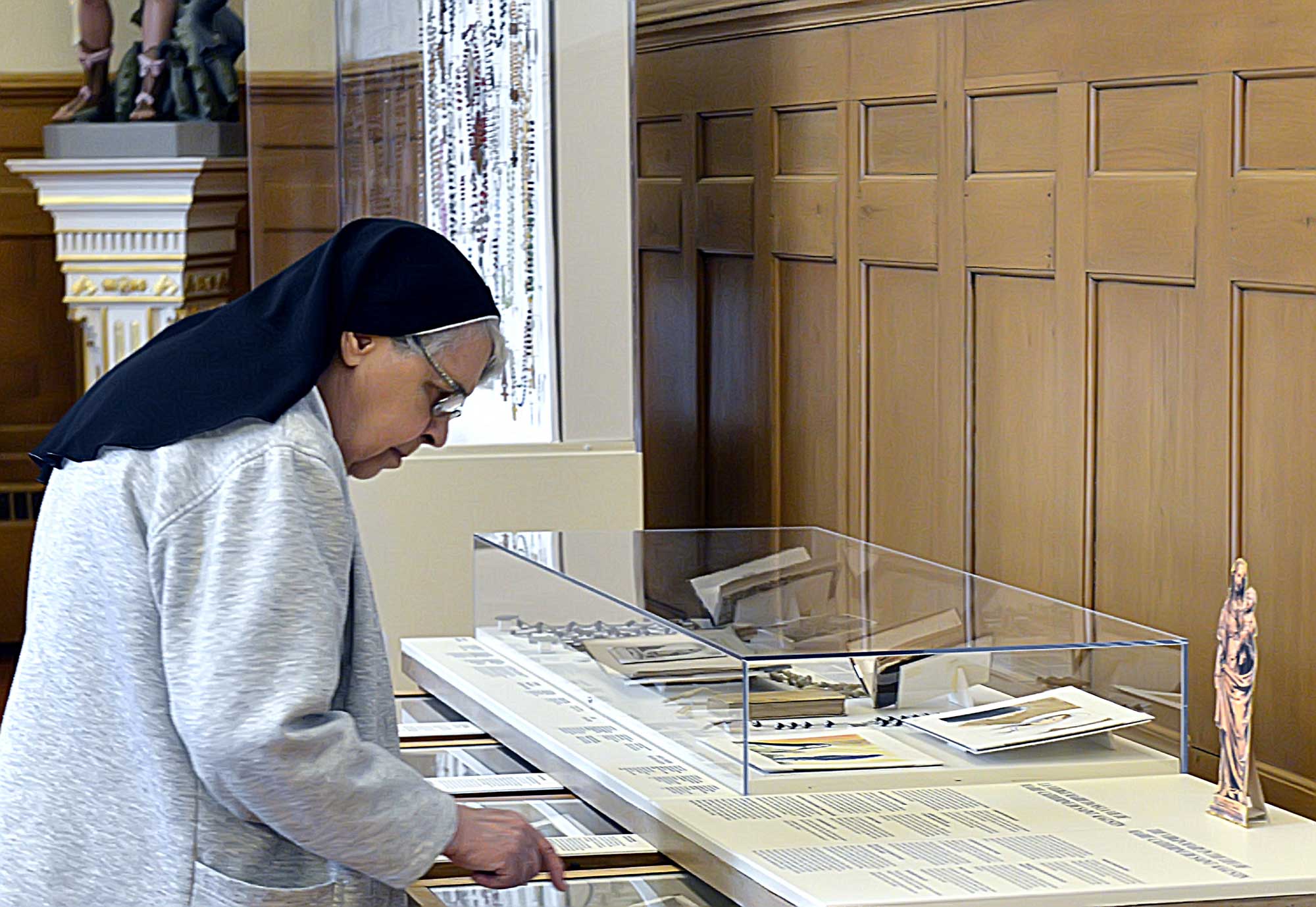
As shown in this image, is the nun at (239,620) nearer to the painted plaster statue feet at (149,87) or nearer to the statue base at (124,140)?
the statue base at (124,140)

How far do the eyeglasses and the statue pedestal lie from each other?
3866mm

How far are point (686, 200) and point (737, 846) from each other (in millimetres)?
2975

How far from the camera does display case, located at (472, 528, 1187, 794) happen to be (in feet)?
7.20

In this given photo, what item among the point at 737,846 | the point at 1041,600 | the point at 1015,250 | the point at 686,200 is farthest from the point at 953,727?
the point at 686,200

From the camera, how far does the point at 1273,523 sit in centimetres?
266

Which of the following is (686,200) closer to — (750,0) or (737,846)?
(750,0)

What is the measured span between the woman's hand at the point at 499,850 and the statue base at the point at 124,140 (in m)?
4.09

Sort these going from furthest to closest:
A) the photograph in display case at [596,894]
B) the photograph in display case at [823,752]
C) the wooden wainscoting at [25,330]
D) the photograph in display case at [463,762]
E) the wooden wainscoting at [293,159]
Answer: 1. the wooden wainscoting at [25,330]
2. the wooden wainscoting at [293,159]
3. the photograph in display case at [463,762]
4. the photograph in display case at [823,752]
5. the photograph in display case at [596,894]

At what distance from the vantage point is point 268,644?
66.3 inches

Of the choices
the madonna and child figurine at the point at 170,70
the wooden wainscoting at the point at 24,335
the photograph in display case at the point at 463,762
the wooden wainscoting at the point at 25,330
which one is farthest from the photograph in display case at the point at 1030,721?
the wooden wainscoting at the point at 24,335

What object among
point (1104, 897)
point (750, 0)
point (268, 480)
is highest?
point (750, 0)

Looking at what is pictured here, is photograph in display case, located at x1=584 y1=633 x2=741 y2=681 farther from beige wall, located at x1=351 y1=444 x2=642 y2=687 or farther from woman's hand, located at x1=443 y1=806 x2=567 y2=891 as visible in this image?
beige wall, located at x1=351 y1=444 x2=642 y2=687

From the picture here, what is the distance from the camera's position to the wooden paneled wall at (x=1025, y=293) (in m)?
2.66

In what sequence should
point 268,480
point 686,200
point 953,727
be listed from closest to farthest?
point 268,480 → point 953,727 → point 686,200
